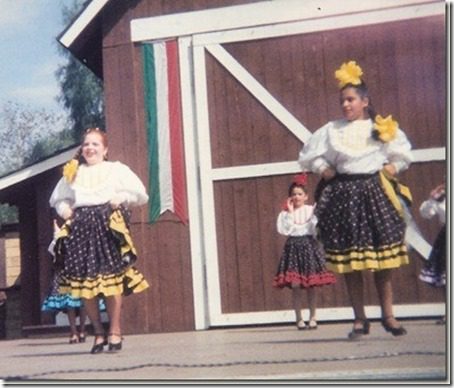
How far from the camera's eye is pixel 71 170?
3.66m

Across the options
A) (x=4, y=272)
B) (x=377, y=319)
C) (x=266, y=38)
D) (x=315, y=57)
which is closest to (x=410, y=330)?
(x=377, y=319)

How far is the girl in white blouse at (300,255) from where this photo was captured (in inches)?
139

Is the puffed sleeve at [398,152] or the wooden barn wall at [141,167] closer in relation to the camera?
the puffed sleeve at [398,152]

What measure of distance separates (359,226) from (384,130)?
320mm

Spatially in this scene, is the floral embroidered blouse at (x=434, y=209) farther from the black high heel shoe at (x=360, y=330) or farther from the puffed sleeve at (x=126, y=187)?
the puffed sleeve at (x=126, y=187)

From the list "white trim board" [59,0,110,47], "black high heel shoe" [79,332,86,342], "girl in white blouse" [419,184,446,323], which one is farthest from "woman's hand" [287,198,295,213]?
"black high heel shoe" [79,332,86,342]

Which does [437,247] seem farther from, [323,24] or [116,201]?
[116,201]

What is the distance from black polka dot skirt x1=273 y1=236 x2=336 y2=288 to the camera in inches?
138

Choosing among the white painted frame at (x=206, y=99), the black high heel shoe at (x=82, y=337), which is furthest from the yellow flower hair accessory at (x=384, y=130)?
the black high heel shoe at (x=82, y=337)

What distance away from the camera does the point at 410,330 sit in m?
3.01

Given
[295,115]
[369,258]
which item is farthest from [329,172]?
[295,115]

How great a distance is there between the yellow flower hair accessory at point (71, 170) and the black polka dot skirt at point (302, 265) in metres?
0.83

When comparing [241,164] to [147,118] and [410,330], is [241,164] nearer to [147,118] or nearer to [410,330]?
[147,118]

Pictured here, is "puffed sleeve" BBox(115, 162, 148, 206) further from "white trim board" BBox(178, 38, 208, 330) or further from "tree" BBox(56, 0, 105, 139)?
"white trim board" BBox(178, 38, 208, 330)
